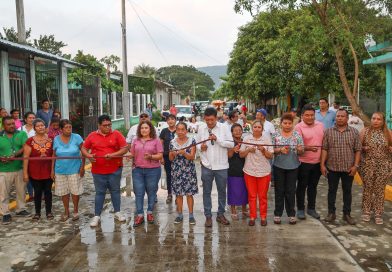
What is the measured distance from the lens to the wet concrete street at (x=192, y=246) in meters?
4.46

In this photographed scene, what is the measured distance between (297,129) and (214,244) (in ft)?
7.00

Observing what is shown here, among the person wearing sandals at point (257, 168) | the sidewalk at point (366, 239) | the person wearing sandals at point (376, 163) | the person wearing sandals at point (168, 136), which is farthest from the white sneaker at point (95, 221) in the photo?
the person wearing sandals at point (376, 163)

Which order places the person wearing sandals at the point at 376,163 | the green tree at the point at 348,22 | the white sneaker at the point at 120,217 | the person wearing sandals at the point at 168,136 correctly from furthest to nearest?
the green tree at the point at 348,22 → the person wearing sandals at the point at 168,136 → the white sneaker at the point at 120,217 → the person wearing sandals at the point at 376,163

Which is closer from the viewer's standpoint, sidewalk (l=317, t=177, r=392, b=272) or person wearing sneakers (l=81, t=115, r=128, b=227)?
sidewalk (l=317, t=177, r=392, b=272)

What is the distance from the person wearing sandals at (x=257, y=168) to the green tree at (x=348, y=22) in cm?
481

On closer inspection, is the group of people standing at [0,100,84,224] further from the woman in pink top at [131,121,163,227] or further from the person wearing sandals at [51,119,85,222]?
the woman in pink top at [131,121,163,227]

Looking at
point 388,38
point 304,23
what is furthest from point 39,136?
point 388,38

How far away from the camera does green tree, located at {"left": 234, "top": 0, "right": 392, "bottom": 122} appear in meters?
9.69

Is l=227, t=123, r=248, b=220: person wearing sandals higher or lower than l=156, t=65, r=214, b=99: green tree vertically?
lower

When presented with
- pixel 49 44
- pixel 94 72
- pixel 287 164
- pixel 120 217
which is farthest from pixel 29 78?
pixel 49 44

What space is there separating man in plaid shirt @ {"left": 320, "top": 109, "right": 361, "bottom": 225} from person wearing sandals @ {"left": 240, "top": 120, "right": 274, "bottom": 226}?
862mm

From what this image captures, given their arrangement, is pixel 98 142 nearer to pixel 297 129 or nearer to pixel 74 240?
pixel 74 240

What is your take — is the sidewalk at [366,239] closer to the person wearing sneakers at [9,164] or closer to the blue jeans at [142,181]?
the blue jeans at [142,181]

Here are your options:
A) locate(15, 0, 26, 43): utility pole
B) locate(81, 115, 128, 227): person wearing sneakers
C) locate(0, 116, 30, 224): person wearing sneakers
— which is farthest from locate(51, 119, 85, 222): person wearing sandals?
locate(15, 0, 26, 43): utility pole
